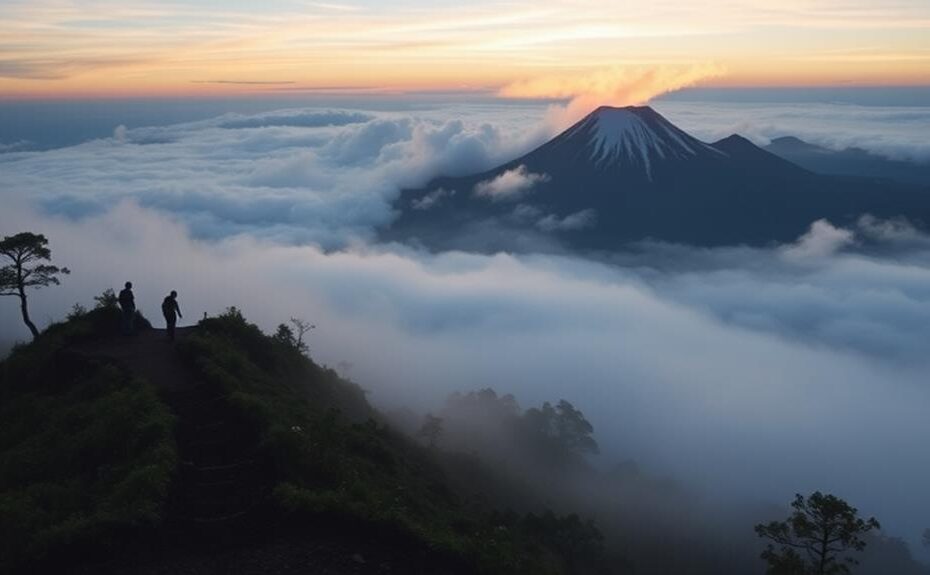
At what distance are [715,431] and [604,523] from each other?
182ft

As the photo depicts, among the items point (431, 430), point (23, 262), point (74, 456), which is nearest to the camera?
point (74, 456)

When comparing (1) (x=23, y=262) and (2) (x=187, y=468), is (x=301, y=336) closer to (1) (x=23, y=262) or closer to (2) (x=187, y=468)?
(1) (x=23, y=262)

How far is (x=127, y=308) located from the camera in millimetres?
20844

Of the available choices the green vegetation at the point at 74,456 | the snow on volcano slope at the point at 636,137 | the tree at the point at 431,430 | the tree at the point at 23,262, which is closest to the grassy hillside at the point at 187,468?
the green vegetation at the point at 74,456

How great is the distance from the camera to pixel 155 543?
31.4ft

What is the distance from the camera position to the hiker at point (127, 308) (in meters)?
20.6

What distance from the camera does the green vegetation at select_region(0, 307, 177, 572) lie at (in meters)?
9.30

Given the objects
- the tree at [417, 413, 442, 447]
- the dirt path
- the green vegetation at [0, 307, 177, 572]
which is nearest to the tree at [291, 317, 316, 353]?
the dirt path

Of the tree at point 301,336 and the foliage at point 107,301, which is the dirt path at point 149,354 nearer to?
the foliage at point 107,301

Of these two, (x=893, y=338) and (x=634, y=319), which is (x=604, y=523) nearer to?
(x=634, y=319)

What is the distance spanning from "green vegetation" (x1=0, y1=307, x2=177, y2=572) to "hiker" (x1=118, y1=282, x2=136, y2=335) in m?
1.10

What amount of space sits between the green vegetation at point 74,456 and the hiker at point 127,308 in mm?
1101

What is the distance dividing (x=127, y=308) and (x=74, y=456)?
8.95 m

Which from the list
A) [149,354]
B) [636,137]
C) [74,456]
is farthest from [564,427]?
[636,137]
